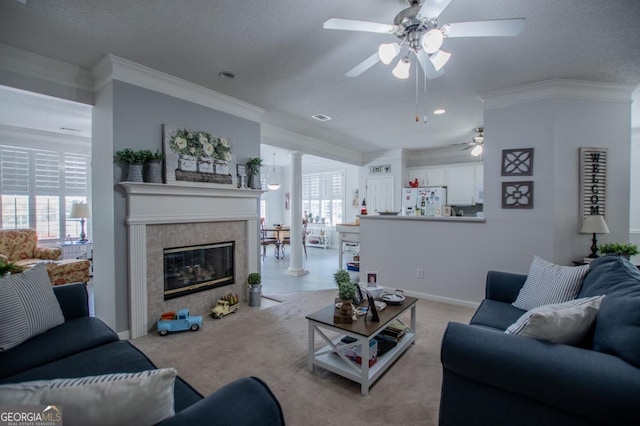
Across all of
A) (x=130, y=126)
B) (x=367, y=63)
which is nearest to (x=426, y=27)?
(x=367, y=63)

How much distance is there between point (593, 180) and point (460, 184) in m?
3.22

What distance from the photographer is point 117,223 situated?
9.09ft

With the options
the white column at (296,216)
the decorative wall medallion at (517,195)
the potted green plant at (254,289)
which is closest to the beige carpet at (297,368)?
the potted green plant at (254,289)

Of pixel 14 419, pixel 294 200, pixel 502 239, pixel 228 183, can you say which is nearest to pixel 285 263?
pixel 294 200

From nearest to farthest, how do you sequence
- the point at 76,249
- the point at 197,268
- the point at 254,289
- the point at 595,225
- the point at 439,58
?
the point at 439,58 → the point at 595,225 → the point at 197,268 → the point at 254,289 → the point at 76,249

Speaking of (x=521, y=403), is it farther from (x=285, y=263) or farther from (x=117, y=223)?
(x=285, y=263)

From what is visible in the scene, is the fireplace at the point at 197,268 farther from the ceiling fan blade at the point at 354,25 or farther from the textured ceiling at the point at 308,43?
the ceiling fan blade at the point at 354,25

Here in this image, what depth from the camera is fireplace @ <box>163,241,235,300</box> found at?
320 cm

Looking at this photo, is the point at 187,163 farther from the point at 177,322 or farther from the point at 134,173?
the point at 177,322

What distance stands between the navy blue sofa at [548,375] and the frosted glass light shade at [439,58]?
1618 mm

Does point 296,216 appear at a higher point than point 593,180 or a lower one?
lower

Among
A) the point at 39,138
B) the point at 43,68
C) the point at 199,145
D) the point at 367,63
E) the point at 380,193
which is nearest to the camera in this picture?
the point at 367,63

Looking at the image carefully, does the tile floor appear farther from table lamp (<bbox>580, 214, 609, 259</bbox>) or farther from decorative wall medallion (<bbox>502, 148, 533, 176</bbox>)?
table lamp (<bbox>580, 214, 609, 259</bbox>)

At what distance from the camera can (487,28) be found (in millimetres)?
1676
